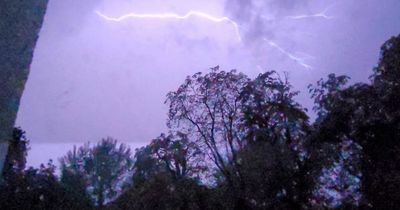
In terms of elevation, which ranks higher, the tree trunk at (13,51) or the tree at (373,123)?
the tree at (373,123)

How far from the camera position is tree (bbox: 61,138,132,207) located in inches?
933

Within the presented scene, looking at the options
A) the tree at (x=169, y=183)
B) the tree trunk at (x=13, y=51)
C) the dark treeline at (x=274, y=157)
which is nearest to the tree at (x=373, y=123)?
the dark treeline at (x=274, y=157)

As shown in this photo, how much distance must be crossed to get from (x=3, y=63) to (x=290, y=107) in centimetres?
1394

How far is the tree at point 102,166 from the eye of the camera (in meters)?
23.7

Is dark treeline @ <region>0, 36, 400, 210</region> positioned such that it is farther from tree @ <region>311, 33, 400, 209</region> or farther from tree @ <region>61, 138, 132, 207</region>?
tree @ <region>61, 138, 132, 207</region>

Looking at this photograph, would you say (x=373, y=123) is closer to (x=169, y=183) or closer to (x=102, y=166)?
(x=169, y=183)

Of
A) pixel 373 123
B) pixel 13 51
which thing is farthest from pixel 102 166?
pixel 13 51

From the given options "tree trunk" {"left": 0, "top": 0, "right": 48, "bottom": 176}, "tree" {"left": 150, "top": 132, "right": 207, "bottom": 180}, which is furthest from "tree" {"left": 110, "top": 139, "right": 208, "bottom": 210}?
"tree trunk" {"left": 0, "top": 0, "right": 48, "bottom": 176}

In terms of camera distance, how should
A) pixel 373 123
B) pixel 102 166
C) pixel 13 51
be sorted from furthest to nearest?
pixel 102 166 → pixel 373 123 → pixel 13 51

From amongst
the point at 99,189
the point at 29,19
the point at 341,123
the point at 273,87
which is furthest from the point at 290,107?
the point at 99,189

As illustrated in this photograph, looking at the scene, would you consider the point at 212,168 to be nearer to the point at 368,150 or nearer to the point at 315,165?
the point at 315,165

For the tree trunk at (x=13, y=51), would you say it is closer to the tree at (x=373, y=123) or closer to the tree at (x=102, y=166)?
the tree at (x=373, y=123)

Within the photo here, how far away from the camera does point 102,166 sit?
2536 cm

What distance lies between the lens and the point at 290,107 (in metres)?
15.4
